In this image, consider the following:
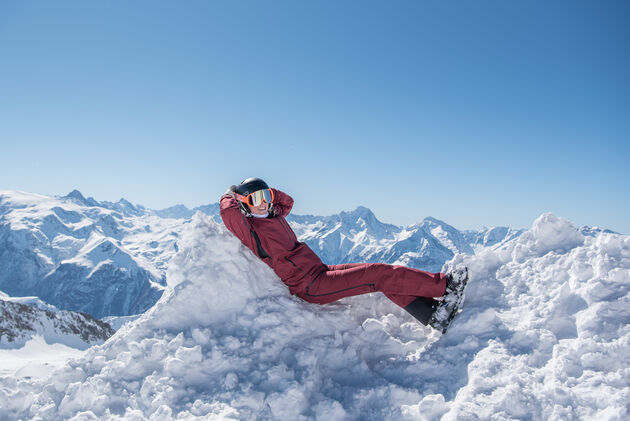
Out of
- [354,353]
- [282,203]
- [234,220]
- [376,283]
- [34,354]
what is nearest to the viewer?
[354,353]

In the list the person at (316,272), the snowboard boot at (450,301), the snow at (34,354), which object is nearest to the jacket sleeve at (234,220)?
the person at (316,272)

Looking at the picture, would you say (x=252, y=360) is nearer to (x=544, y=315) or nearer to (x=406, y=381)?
(x=406, y=381)

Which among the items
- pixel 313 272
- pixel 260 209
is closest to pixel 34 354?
pixel 260 209

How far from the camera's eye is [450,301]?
172 inches

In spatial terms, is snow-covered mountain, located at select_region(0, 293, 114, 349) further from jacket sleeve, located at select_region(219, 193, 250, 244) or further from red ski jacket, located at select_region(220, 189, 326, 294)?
red ski jacket, located at select_region(220, 189, 326, 294)

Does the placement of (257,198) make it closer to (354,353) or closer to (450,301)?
(354,353)

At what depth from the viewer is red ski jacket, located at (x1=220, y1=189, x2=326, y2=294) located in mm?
4863

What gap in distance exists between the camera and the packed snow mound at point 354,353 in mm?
3172

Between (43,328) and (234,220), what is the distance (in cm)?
2296

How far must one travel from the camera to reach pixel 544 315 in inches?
153

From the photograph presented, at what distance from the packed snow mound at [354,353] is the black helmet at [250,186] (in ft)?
2.40

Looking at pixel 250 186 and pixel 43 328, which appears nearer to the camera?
pixel 250 186

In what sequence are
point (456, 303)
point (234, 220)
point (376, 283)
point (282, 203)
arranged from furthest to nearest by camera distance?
point (282, 203) → point (234, 220) → point (376, 283) → point (456, 303)

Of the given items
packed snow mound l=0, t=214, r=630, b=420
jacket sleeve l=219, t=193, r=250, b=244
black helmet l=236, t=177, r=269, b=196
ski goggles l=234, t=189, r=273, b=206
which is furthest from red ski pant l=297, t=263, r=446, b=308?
black helmet l=236, t=177, r=269, b=196
